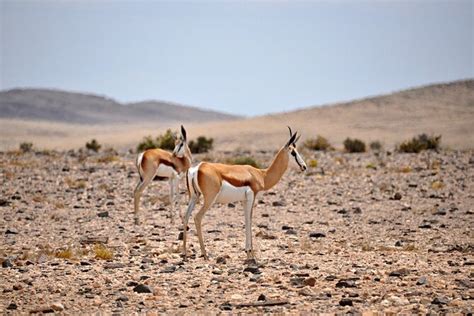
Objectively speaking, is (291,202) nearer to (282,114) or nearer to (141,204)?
(141,204)

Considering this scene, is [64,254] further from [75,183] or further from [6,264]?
[75,183]

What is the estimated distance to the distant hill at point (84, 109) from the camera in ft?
450

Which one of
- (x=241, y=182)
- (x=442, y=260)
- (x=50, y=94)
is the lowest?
(x=442, y=260)

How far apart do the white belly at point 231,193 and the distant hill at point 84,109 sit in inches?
4773

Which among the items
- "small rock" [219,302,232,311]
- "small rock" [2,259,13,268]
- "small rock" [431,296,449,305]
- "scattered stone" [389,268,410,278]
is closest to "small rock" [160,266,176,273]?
"small rock" [219,302,232,311]

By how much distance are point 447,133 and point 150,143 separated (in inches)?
1145

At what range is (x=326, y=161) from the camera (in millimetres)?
28719

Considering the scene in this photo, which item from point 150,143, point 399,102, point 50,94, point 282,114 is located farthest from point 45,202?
point 50,94

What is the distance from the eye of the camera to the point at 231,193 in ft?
38.5

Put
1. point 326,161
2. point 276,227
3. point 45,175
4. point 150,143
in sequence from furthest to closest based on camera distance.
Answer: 1. point 150,143
2. point 326,161
3. point 45,175
4. point 276,227

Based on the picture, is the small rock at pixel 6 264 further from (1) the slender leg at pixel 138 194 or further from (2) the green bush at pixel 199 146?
(2) the green bush at pixel 199 146

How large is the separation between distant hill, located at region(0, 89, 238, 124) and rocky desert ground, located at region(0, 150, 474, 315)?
4451 inches

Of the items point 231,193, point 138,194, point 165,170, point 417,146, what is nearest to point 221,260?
point 231,193

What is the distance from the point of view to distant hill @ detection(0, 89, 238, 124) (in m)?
A: 137
